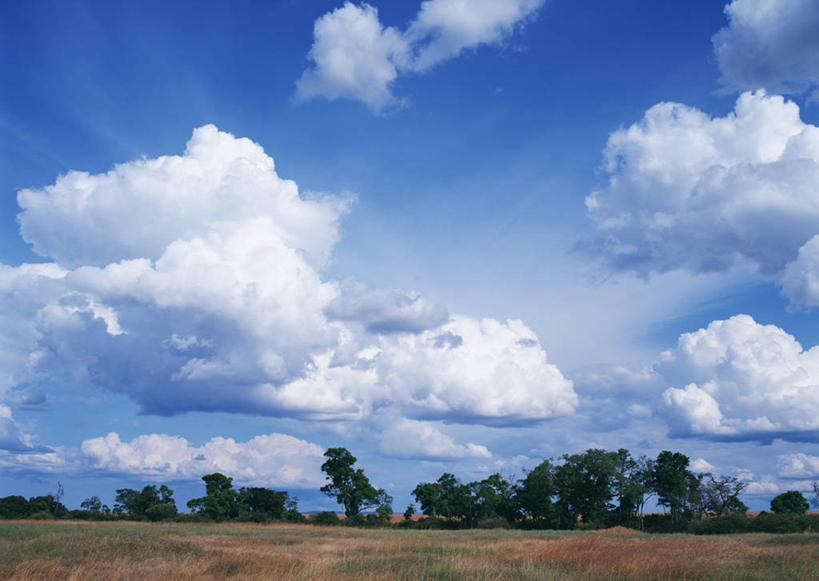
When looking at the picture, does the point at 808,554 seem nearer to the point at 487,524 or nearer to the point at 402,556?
the point at 402,556

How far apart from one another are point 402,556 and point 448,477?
211ft

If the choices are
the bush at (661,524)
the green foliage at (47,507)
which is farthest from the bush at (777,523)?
the green foliage at (47,507)

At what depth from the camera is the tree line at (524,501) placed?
7675 cm

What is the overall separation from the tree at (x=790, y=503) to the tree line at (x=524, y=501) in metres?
0.12

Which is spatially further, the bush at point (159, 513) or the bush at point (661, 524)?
the bush at point (159, 513)

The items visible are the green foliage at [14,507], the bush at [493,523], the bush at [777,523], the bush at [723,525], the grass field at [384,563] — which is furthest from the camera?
the bush at [493,523]

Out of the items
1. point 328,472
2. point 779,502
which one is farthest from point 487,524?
point 779,502

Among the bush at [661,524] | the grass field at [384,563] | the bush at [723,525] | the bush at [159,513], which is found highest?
the grass field at [384,563]

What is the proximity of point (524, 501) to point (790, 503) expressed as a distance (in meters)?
38.6

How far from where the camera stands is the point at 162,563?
20594mm

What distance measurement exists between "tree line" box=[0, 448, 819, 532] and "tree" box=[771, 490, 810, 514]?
0.12 metres

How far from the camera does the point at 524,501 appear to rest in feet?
260

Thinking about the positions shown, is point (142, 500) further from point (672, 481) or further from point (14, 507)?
point (672, 481)

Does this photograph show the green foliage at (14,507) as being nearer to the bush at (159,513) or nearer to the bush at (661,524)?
the bush at (159,513)
